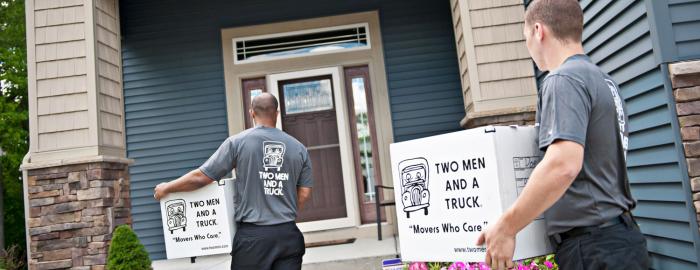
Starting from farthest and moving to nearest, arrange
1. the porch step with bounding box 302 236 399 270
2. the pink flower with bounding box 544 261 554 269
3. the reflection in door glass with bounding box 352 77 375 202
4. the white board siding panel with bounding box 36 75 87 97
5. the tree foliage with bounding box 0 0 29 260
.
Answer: the tree foliage with bounding box 0 0 29 260 → the reflection in door glass with bounding box 352 77 375 202 → the white board siding panel with bounding box 36 75 87 97 → the porch step with bounding box 302 236 399 270 → the pink flower with bounding box 544 261 554 269

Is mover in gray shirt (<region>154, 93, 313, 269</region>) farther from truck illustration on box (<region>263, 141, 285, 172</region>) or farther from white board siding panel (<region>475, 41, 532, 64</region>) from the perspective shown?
white board siding panel (<region>475, 41, 532, 64</region>)

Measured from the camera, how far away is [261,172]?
233 cm

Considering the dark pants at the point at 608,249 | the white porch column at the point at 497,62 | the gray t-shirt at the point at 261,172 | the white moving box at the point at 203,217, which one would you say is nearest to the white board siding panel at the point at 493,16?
the white porch column at the point at 497,62

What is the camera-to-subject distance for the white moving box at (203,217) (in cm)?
224

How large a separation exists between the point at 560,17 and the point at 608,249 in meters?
0.62

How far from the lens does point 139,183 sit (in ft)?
19.2

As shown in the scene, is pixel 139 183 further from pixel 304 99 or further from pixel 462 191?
pixel 462 191

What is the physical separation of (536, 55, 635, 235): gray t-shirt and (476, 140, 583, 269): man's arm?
7cm

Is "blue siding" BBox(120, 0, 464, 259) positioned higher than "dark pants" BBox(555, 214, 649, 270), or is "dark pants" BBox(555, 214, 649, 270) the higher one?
"blue siding" BBox(120, 0, 464, 259)

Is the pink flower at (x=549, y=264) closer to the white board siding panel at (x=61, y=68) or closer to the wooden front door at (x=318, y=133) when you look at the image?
the wooden front door at (x=318, y=133)

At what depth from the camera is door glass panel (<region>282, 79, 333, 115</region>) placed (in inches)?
232

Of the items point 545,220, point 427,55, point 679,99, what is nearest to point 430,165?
point 545,220

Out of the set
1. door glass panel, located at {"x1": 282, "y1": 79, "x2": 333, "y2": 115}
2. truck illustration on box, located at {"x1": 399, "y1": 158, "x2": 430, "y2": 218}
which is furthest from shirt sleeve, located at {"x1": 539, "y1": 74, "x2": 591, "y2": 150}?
door glass panel, located at {"x1": 282, "y1": 79, "x2": 333, "y2": 115}

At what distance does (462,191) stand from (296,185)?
127 centimetres
